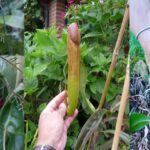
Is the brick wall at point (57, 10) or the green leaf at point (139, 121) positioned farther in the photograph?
the brick wall at point (57, 10)

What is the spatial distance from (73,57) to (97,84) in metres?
0.55

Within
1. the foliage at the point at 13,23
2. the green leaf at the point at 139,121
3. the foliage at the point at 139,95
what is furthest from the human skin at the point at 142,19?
the foliage at the point at 13,23

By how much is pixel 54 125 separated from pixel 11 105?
0.16 metres

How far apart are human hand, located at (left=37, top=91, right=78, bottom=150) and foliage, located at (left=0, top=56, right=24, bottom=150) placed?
11 cm

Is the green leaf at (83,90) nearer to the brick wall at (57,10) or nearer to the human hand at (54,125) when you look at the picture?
the human hand at (54,125)

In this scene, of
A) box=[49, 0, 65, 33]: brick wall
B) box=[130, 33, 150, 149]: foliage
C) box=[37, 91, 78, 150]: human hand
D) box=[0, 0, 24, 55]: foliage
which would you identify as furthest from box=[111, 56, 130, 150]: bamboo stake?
box=[49, 0, 65, 33]: brick wall

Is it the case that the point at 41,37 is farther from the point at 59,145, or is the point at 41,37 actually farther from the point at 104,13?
the point at 59,145

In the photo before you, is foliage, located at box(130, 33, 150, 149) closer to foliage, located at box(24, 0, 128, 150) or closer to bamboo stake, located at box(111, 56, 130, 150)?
bamboo stake, located at box(111, 56, 130, 150)

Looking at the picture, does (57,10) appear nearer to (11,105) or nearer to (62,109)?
(62,109)

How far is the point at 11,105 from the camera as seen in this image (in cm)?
101

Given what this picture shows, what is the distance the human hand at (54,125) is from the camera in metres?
1.11

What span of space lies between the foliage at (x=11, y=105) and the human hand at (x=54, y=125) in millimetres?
111

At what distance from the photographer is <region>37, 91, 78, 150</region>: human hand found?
1.11m

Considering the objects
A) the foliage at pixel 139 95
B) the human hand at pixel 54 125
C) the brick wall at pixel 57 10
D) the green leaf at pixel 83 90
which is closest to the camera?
the foliage at pixel 139 95
